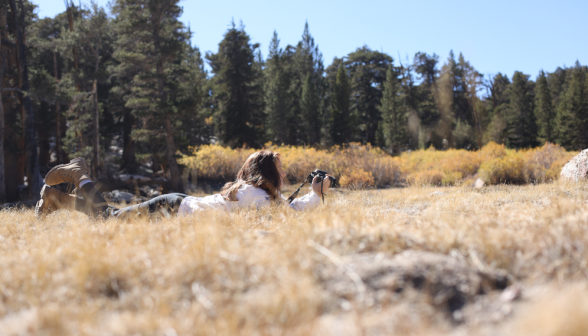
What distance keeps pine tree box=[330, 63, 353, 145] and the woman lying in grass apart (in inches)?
1100

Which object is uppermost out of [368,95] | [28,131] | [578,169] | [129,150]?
[368,95]

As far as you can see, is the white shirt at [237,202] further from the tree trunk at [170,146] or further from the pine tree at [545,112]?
the pine tree at [545,112]

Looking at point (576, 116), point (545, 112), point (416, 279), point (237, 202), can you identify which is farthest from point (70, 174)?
point (545, 112)

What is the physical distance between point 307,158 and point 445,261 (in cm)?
1203

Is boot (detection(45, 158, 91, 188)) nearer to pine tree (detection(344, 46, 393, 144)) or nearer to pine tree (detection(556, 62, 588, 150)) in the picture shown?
pine tree (detection(556, 62, 588, 150))

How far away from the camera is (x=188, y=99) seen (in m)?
12.0

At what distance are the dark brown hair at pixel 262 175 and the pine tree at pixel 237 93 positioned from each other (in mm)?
20334

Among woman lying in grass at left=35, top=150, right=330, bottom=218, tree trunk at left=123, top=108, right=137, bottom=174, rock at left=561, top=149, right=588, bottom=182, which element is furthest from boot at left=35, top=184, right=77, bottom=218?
tree trunk at left=123, top=108, right=137, bottom=174

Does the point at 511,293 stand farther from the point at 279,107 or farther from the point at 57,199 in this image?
the point at 279,107

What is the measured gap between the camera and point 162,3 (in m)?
Answer: 12.0

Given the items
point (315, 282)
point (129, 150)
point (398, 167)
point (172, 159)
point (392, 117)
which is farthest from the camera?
point (392, 117)

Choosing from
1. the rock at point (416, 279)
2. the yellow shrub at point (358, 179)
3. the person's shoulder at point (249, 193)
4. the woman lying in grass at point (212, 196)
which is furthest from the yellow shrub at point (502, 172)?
the rock at point (416, 279)

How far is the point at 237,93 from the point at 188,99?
42.6 feet

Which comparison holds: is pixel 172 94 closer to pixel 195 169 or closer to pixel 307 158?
pixel 195 169
